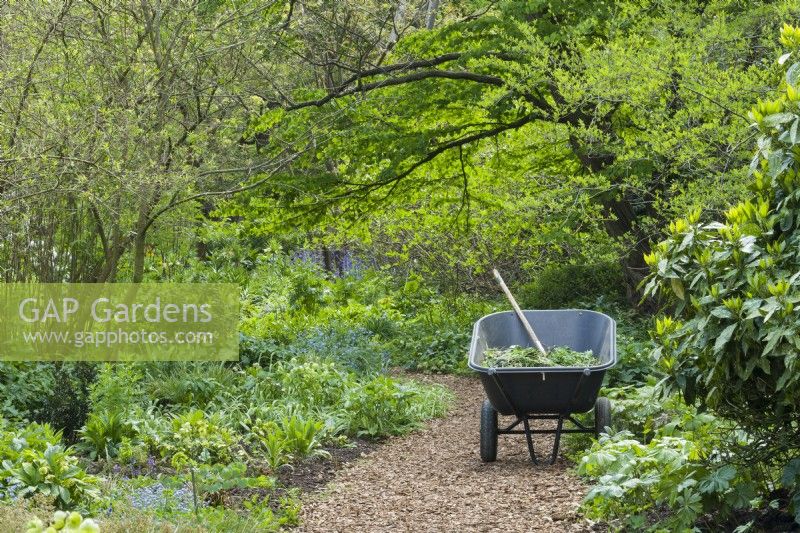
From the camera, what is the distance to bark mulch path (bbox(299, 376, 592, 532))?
552cm

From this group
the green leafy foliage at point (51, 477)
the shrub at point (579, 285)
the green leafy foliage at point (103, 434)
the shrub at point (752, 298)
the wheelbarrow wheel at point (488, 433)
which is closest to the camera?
the shrub at point (752, 298)

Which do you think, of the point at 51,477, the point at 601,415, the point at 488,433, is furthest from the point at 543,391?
the point at 51,477

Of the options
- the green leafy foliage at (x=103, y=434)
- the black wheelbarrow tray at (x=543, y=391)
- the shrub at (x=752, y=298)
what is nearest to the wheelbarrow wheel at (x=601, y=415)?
the black wheelbarrow tray at (x=543, y=391)

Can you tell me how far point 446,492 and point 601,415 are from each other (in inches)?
52.2

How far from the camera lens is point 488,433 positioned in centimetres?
705

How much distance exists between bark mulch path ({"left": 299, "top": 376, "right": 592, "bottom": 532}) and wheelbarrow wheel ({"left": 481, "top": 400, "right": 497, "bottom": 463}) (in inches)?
3.4

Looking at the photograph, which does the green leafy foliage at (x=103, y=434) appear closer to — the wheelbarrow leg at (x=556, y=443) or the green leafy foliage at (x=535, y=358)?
the green leafy foliage at (x=535, y=358)

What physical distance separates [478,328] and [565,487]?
1.73 meters

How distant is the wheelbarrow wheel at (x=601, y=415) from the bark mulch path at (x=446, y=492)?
37 cm

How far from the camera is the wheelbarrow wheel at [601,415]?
6867 millimetres

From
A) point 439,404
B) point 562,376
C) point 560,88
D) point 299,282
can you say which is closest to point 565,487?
point 562,376

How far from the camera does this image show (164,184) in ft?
23.7

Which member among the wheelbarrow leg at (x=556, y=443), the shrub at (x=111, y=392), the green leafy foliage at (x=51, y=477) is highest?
the shrub at (x=111, y=392)

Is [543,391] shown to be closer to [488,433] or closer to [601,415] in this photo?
[601,415]
